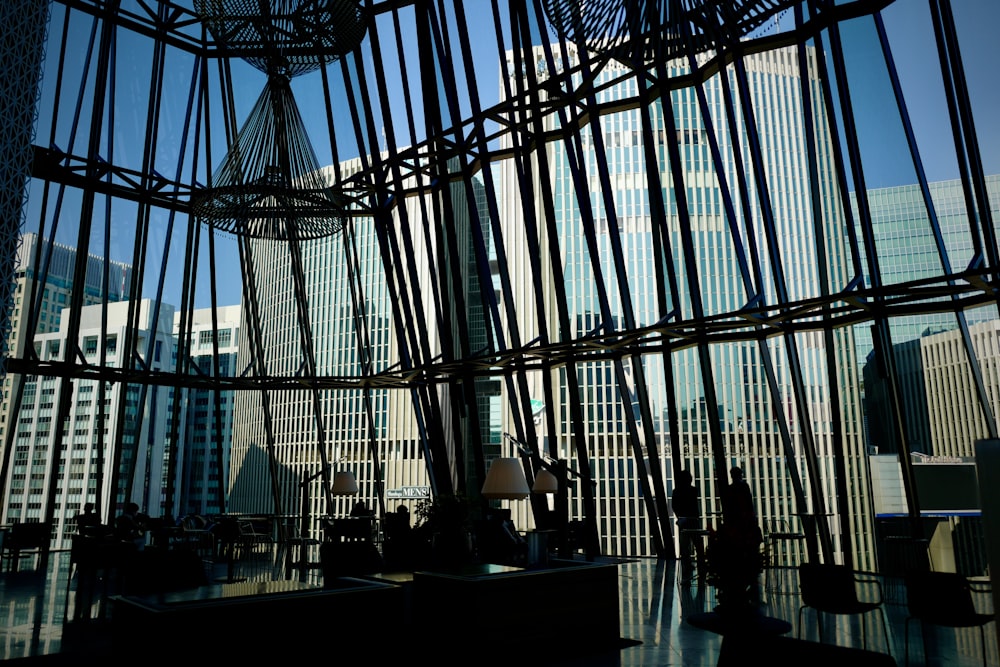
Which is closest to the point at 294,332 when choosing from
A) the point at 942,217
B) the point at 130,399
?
the point at 130,399

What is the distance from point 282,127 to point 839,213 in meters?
5.98

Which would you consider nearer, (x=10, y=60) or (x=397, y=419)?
(x=10, y=60)

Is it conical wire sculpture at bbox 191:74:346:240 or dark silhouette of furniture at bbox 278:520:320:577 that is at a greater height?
conical wire sculpture at bbox 191:74:346:240

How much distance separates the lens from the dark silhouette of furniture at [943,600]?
165 inches

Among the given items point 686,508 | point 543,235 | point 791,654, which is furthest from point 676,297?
point 791,654

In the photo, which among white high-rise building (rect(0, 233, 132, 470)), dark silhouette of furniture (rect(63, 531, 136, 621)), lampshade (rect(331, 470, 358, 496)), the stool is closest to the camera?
dark silhouette of furniture (rect(63, 531, 136, 621))

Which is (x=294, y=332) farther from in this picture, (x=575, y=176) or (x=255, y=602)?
(x=255, y=602)

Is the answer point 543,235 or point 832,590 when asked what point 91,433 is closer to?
point 543,235

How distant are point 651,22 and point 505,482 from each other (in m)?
3.62

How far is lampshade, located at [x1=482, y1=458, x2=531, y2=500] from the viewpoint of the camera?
557 centimetres

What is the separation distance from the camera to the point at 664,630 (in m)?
5.67

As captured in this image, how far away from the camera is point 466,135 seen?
1143 centimetres

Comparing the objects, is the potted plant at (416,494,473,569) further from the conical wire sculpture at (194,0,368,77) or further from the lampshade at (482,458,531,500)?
the conical wire sculpture at (194,0,368,77)

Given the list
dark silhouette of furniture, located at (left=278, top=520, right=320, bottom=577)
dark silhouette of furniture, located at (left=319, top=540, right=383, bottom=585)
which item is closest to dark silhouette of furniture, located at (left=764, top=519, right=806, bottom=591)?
dark silhouette of furniture, located at (left=319, top=540, right=383, bottom=585)
